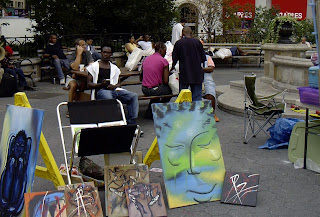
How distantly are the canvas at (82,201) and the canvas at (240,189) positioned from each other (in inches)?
55.1

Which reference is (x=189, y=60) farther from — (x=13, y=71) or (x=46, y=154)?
(x=13, y=71)

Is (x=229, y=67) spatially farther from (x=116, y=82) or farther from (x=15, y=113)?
(x=15, y=113)

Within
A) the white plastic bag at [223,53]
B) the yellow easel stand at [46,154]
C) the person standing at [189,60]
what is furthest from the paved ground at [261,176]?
the white plastic bag at [223,53]

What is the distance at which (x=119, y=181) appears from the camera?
5.32 meters

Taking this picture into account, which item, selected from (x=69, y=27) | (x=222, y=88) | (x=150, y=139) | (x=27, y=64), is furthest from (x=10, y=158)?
(x=69, y=27)

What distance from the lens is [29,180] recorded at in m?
4.90

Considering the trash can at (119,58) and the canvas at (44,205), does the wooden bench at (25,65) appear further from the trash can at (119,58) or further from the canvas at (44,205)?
the canvas at (44,205)

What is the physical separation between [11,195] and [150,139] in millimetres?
3822

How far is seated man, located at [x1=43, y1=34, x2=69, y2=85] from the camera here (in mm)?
16078

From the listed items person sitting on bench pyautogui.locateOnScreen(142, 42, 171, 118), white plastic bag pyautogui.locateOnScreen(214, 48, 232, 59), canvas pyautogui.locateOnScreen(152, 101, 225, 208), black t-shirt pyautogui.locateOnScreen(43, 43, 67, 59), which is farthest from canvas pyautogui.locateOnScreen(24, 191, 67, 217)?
white plastic bag pyautogui.locateOnScreen(214, 48, 232, 59)

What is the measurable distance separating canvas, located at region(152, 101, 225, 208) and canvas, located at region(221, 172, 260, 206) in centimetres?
9

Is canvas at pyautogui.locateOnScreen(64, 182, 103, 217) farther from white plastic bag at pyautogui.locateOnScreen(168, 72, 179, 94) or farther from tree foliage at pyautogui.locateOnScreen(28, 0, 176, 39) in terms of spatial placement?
tree foliage at pyautogui.locateOnScreen(28, 0, 176, 39)

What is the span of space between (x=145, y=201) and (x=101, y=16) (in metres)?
16.7

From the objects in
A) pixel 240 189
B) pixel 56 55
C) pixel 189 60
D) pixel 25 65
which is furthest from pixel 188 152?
pixel 56 55
